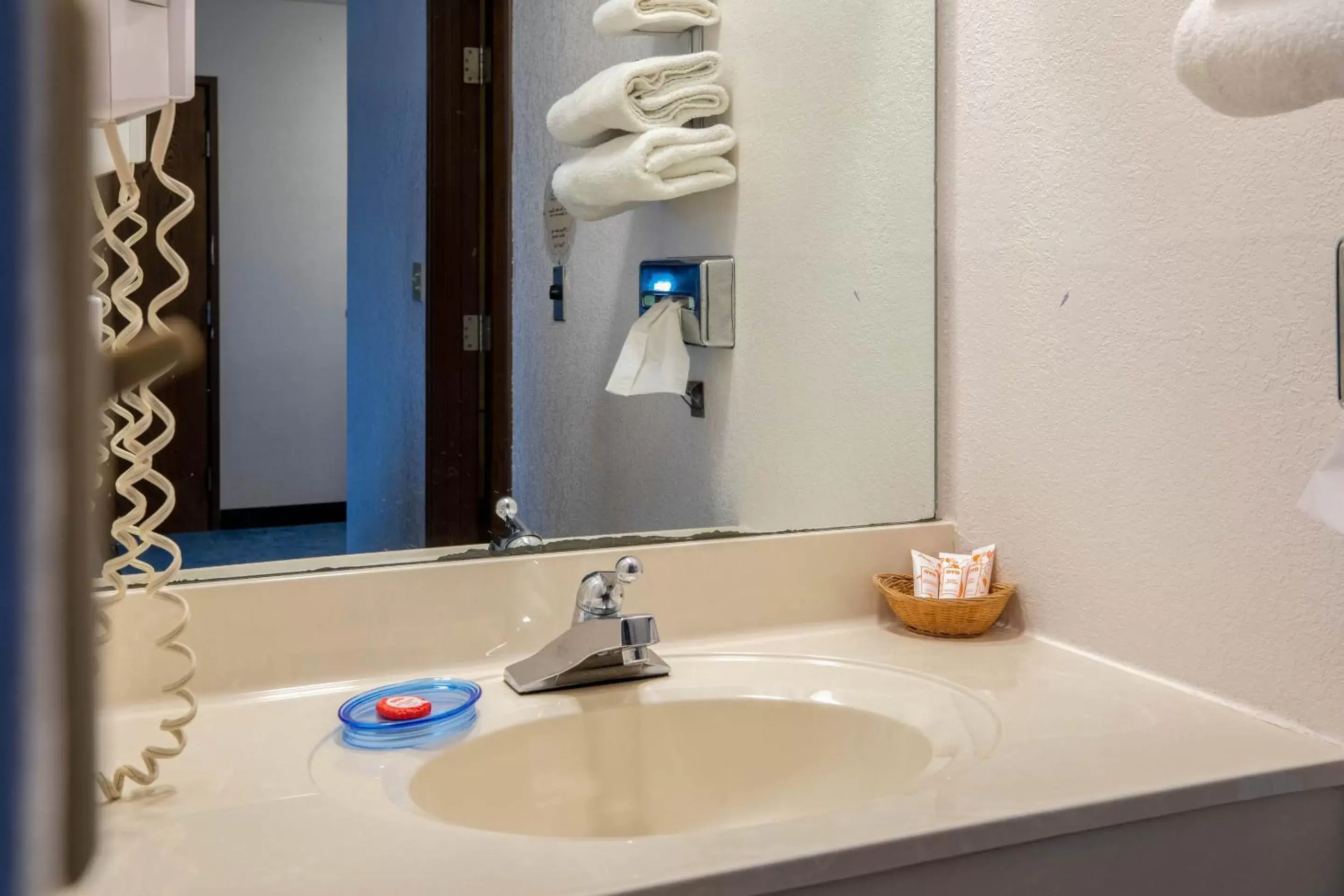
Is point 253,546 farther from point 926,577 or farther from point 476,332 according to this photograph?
point 926,577

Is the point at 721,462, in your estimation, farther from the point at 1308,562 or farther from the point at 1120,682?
the point at 1308,562

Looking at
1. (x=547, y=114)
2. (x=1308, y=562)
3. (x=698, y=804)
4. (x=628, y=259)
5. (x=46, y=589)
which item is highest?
(x=547, y=114)

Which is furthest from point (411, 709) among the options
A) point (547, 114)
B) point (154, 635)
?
point (547, 114)

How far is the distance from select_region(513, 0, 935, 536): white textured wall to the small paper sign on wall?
A: 0.04m

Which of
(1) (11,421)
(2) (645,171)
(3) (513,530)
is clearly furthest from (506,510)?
(1) (11,421)

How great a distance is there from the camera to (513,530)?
1208 mm

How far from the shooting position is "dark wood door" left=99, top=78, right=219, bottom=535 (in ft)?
3.46

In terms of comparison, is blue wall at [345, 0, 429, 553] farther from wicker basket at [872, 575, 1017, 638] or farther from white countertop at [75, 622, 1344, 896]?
wicker basket at [872, 575, 1017, 638]

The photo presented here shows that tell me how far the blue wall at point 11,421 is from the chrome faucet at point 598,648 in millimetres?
915

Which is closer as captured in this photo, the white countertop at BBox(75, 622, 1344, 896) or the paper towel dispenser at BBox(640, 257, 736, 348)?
the white countertop at BBox(75, 622, 1344, 896)

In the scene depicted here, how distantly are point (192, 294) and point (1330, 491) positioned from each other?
915mm

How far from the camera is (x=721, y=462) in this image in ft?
4.43

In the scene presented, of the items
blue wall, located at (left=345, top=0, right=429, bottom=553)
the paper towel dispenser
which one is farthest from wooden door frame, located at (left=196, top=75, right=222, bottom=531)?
the paper towel dispenser

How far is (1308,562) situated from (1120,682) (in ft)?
0.73
